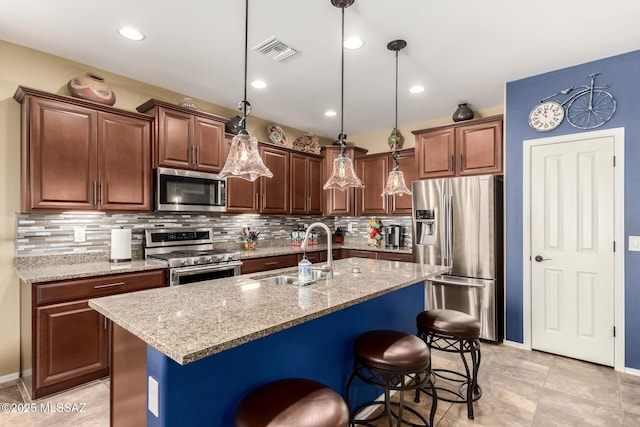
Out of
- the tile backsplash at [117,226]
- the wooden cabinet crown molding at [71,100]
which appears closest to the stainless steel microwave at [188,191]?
the tile backsplash at [117,226]

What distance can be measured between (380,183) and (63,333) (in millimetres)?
3983

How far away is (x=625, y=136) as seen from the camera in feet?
9.27

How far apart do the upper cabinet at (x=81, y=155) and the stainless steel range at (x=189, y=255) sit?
44 cm

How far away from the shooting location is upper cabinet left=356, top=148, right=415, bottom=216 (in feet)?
15.4

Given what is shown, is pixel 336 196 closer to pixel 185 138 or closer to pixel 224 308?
pixel 185 138

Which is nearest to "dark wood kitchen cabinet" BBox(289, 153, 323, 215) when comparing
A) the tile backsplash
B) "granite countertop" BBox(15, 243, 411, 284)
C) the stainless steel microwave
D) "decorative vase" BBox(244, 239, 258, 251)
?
the tile backsplash

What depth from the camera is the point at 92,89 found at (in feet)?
9.43

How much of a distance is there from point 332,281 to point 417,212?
2236 millimetres

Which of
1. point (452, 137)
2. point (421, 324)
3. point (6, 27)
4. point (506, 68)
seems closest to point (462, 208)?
point (452, 137)

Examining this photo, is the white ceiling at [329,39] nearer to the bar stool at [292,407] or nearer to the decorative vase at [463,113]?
the decorative vase at [463,113]

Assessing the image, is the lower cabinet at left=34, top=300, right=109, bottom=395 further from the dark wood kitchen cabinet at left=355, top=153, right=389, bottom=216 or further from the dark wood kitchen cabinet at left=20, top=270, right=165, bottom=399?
the dark wood kitchen cabinet at left=355, top=153, right=389, bottom=216

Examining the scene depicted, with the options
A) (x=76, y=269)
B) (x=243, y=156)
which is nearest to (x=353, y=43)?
(x=243, y=156)

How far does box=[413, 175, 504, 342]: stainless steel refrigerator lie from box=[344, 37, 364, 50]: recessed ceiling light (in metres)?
1.84

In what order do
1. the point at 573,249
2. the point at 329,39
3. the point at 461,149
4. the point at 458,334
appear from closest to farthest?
the point at 458,334
the point at 329,39
the point at 573,249
the point at 461,149
